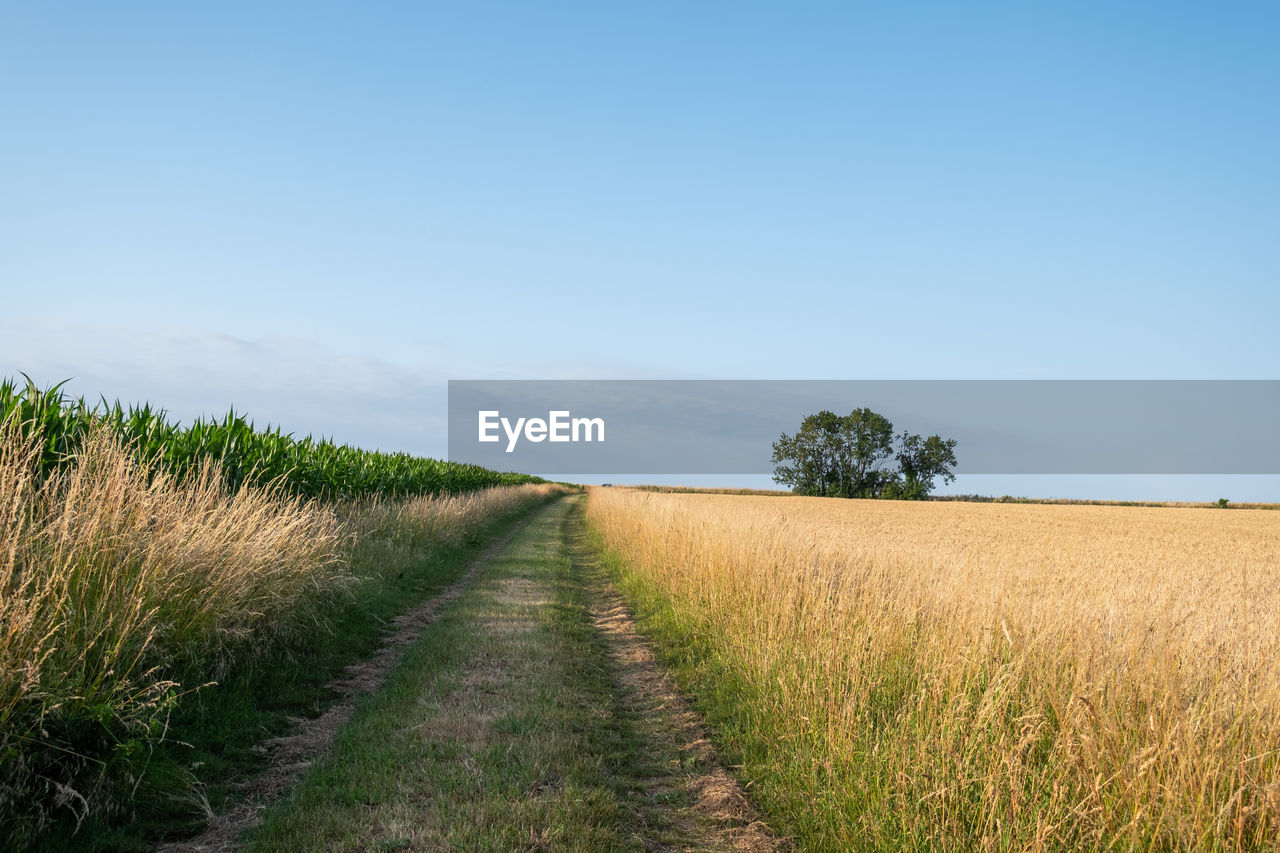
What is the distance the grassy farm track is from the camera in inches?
181

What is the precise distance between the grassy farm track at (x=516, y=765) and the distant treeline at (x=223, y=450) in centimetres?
379

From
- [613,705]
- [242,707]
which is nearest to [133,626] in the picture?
[242,707]

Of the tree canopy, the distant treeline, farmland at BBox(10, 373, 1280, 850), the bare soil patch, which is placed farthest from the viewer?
the tree canopy

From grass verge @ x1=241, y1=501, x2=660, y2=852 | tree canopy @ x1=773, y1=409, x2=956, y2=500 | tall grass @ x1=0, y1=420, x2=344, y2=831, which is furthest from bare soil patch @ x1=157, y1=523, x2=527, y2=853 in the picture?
tree canopy @ x1=773, y1=409, x2=956, y2=500

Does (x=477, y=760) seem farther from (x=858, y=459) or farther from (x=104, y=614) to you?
(x=858, y=459)

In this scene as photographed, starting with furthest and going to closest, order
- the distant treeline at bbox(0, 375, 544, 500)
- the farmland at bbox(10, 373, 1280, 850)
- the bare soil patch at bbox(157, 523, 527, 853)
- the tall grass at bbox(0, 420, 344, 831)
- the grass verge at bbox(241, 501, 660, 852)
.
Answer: the distant treeline at bbox(0, 375, 544, 500), the bare soil patch at bbox(157, 523, 527, 853), the grass verge at bbox(241, 501, 660, 852), the tall grass at bbox(0, 420, 344, 831), the farmland at bbox(10, 373, 1280, 850)

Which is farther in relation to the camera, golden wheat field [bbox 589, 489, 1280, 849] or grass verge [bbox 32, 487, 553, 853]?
grass verge [bbox 32, 487, 553, 853]

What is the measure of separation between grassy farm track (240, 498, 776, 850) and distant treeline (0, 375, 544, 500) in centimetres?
379

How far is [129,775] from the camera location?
4703 mm

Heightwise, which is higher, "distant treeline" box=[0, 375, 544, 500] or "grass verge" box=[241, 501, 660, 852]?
"distant treeline" box=[0, 375, 544, 500]

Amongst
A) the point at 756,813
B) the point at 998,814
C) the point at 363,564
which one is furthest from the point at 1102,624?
the point at 363,564

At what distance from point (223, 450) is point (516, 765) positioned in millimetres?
10775

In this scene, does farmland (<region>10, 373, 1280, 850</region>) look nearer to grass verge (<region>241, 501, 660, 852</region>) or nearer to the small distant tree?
grass verge (<region>241, 501, 660, 852</region>)

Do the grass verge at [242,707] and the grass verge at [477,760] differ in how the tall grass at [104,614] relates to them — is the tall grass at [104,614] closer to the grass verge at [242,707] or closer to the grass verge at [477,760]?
the grass verge at [242,707]
